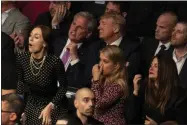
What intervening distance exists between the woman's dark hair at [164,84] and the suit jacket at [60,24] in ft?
4.78

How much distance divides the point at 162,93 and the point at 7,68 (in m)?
1.50

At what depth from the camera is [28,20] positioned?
6.47 metres

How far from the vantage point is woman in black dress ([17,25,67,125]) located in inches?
211

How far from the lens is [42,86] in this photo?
5.37 m

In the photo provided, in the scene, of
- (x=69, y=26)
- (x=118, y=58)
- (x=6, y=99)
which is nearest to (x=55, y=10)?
(x=69, y=26)

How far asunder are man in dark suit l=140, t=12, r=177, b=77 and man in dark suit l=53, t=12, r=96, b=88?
1.96ft

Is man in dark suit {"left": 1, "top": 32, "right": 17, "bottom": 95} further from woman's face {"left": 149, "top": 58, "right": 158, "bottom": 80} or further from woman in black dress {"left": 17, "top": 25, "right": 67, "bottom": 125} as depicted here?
woman's face {"left": 149, "top": 58, "right": 158, "bottom": 80}

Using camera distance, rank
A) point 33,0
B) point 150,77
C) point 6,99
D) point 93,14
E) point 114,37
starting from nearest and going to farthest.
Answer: point 6,99 → point 150,77 → point 114,37 → point 93,14 → point 33,0

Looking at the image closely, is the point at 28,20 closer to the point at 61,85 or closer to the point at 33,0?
the point at 33,0

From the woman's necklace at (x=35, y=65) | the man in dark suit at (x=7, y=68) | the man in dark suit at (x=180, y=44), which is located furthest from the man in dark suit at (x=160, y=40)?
the man in dark suit at (x=7, y=68)

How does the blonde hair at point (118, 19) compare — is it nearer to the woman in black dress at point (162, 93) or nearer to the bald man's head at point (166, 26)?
the bald man's head at point (166, 26)

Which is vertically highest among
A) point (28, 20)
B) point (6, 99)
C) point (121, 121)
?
point (28, 20)

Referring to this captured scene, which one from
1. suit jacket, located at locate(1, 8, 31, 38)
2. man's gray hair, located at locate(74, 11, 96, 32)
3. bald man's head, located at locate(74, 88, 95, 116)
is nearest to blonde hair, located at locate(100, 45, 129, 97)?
bald man's head, located at locate(74, 88, 95, 116)

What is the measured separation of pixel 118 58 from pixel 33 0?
5.99ft
